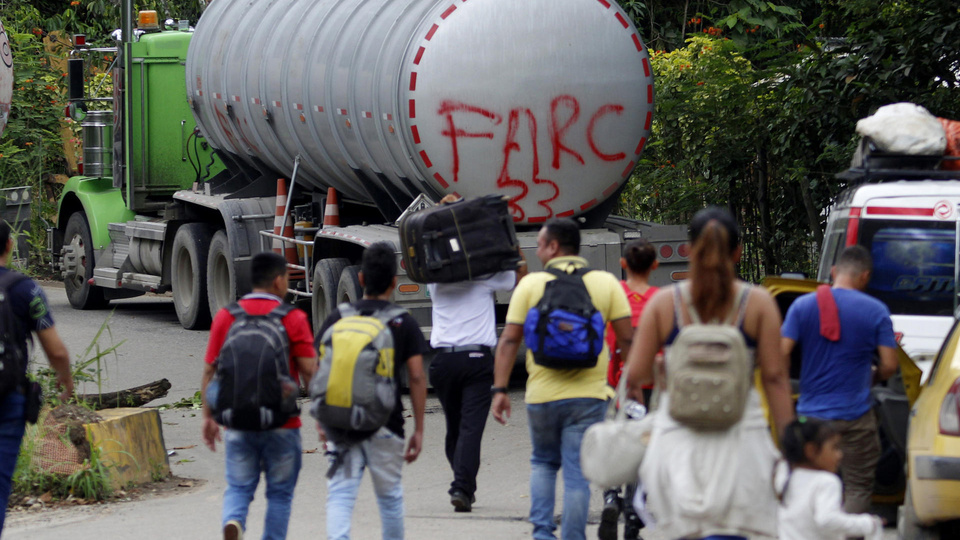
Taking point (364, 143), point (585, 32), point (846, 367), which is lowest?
point (846, 367)

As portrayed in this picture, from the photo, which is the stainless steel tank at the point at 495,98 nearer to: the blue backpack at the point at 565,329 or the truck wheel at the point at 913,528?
the blue backpack at the point at 565,329

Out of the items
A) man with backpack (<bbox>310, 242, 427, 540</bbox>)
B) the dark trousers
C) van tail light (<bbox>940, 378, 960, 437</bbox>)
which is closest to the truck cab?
van tail light (<bbox>940, 378, 960, 437</bbox>)

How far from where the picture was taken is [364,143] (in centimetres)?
1098

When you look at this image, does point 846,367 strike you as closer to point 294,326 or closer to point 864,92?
point 294,326

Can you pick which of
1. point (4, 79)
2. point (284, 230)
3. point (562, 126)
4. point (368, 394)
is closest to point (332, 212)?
point (284, 230)

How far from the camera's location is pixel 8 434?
5410 millimetres

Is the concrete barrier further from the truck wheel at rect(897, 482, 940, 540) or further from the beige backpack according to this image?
the beige backpack

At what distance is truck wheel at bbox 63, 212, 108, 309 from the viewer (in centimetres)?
1689

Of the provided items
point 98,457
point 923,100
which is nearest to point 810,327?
point 98,457

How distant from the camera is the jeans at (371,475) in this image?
17.5 feet

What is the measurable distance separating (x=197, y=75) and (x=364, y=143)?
4609 millimetres

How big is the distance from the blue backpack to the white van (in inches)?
87.1

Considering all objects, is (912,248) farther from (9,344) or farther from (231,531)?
(9,344)

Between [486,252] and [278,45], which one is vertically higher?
[278,45]
